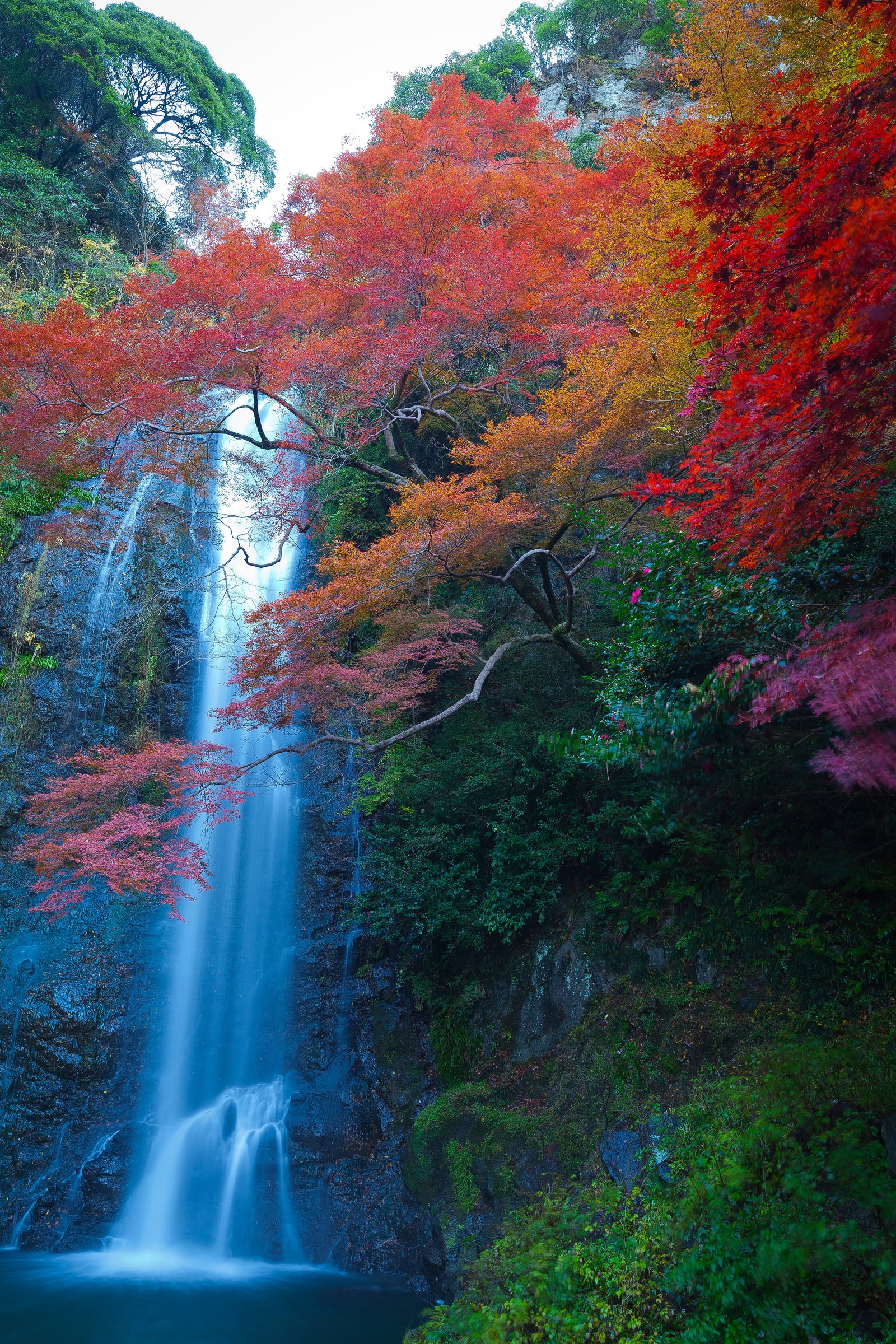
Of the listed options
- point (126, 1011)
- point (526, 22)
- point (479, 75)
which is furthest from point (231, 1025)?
point (526, 22)

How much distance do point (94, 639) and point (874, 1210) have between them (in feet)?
43.8

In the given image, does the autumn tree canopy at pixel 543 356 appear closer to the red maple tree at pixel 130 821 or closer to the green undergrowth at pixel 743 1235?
the red maple tree at pixel 130 821

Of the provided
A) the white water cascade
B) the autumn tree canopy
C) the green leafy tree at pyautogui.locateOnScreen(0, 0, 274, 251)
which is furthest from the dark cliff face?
the green leafy tree at pyautogui.locateOnScreen(0, 0, 274, 251)

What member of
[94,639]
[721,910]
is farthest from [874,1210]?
[94,639]

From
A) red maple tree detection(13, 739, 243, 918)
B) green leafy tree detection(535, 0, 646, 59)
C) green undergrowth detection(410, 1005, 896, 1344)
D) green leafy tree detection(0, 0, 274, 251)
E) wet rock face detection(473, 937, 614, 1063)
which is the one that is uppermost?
green leafy tree detection(535, 0, 646, 59)

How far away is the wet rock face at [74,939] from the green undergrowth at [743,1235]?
22.4 feet

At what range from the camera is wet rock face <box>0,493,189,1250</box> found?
365 inches

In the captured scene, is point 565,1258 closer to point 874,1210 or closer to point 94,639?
point 874,1210

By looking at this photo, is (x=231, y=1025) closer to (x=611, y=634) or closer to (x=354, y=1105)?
(x=354, y=1105)

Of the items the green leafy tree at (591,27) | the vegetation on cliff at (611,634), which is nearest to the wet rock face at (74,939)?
the vegetation on cliff at (611,634)

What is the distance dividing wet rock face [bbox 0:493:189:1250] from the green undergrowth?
683 cm

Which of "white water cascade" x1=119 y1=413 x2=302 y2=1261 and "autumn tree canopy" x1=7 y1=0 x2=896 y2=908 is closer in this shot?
"autumn tree canopy" x1=7 y1=0 x2=896 y2=908

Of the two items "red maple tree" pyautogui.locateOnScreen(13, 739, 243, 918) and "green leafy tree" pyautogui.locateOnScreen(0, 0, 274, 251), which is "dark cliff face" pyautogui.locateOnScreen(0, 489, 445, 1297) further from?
"green leafy tree" pyautogui.locateOnScreen(0, 0, 274, 251)

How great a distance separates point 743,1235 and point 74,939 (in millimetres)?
10303
